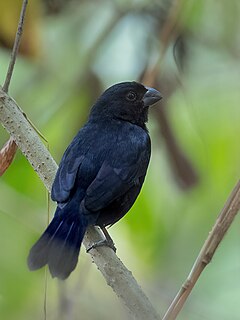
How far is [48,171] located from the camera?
116 inches

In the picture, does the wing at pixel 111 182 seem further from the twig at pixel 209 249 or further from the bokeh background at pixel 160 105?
the twig at pixel 209 249

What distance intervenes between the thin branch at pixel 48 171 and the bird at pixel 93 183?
0.22ft

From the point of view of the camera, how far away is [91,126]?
3590mm

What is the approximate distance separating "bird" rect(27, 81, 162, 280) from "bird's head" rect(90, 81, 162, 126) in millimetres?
12

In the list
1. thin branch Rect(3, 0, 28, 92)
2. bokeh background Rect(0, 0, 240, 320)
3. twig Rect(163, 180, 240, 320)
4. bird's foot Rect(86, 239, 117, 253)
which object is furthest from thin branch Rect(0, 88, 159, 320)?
bokeh background Rect(0, 0, 240, 320)

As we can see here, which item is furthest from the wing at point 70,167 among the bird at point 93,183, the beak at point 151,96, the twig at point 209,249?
the twig at point 209,249

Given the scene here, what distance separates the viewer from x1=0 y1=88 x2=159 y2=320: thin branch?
2523 mm

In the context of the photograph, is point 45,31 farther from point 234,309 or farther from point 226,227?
point 226,227

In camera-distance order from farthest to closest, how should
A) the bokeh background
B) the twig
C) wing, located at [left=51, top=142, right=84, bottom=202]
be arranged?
the bokeh background → wing, located at [left=51, top=142, right=84, bottom=202] → the twig

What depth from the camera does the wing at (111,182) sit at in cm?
303

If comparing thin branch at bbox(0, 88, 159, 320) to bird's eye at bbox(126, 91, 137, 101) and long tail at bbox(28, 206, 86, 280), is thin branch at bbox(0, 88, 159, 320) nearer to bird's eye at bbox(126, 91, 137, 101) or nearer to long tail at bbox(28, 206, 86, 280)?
long tail at bbox(28, 206, 86, 280)

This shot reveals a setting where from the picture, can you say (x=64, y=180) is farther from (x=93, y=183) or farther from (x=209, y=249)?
(x=209, y=249)

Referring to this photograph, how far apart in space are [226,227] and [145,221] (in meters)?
1.87

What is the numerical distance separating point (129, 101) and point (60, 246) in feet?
3.97
